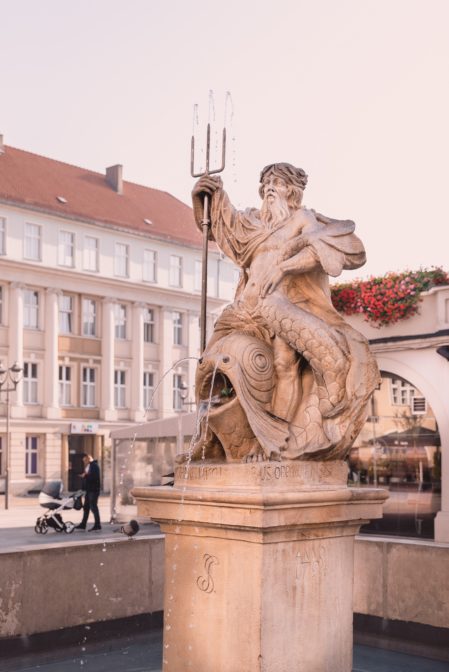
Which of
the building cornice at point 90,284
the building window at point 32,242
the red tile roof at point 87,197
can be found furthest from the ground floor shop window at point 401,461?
the red tile roof at point 87,197

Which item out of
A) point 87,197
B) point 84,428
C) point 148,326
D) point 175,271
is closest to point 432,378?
point 84,428

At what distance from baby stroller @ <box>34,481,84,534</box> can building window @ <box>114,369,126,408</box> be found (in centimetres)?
2573

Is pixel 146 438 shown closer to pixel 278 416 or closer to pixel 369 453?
pixel 369 453

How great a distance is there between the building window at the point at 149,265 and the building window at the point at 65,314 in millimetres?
4883

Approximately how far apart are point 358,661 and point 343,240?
12.0 feet

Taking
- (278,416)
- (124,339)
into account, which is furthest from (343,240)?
(124,339)

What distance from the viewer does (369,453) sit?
1636cm

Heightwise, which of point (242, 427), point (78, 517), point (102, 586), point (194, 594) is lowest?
point (78, 517)

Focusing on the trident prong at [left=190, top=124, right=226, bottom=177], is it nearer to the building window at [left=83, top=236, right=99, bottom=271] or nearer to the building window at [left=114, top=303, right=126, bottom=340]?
the building window at [left=83, top=236, right=99, bottom=271]

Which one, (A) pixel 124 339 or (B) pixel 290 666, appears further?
(A) pixel 124 339

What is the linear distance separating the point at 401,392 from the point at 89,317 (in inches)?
1330

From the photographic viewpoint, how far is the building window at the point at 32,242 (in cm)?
4481

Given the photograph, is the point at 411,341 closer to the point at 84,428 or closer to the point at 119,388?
the point at 84,428

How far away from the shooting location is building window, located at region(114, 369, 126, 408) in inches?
1933
